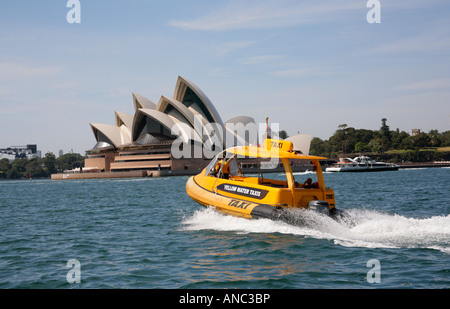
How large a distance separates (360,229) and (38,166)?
539ft

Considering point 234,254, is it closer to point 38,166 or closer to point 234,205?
point 234,205

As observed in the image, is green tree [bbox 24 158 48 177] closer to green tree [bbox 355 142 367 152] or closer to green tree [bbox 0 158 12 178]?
green tree [bbox 0 158 12 178]

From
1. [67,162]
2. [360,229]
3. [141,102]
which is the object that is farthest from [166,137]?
[360,229]

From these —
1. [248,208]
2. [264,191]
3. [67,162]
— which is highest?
[67,162]

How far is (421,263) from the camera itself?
300 inches

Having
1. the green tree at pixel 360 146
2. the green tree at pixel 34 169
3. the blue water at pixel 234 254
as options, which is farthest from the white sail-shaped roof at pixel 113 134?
the blue water at pixel 234 254

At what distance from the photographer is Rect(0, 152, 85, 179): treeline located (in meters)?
154

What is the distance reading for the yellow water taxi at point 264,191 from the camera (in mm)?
11125

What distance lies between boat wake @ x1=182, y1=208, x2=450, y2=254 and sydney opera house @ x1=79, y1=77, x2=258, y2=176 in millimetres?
73859

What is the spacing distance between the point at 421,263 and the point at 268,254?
2.90 meters

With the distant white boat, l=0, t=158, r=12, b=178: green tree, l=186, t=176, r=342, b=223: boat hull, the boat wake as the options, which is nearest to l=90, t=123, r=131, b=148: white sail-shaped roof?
the distant white boat

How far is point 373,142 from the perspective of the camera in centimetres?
13888

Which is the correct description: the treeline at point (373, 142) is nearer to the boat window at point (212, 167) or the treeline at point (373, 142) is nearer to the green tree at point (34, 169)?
the green tree at point (34, 169)
